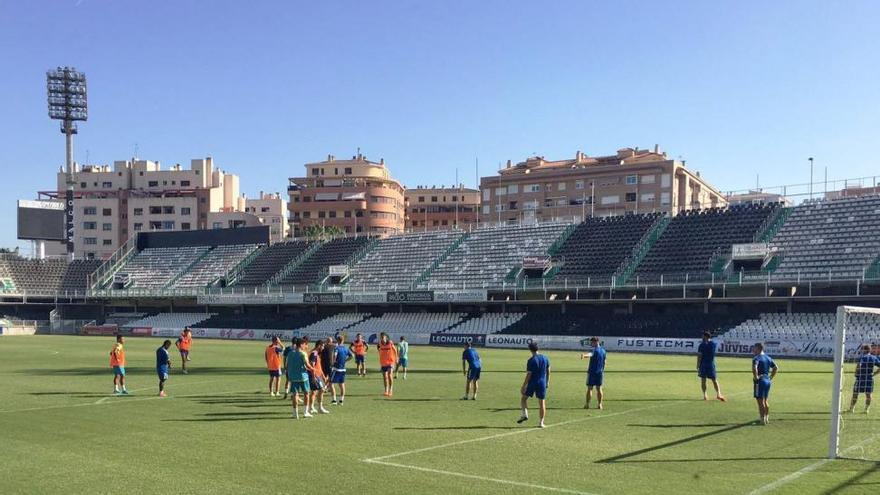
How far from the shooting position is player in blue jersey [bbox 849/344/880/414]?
17094mm

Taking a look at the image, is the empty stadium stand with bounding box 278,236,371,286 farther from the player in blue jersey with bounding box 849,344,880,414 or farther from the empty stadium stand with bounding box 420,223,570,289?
the player in blue jersey with bounding box 849,344,880,414

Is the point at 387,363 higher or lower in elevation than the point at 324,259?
lower

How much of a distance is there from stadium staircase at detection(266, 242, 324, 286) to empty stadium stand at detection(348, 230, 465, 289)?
7.16 m

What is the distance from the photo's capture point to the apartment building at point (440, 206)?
13912 cm

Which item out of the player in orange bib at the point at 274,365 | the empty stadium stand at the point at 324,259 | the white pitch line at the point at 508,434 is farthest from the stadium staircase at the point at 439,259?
the white pitch line at the point at 508,434

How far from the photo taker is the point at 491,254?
214 feet

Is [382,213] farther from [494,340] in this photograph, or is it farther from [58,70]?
[494,340]

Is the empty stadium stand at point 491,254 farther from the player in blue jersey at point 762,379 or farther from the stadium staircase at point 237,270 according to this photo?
the player in blue jersey at point 762,379

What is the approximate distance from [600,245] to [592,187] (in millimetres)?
43724

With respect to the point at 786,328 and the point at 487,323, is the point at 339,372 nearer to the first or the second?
the point at 786,328

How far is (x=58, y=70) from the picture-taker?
8975cm

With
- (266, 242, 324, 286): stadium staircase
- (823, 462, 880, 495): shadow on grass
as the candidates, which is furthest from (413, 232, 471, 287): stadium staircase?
(823, 462, 880, 495): shadow on grass

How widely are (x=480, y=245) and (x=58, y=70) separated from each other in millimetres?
59401

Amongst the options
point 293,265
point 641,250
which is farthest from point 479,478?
point 293,265
